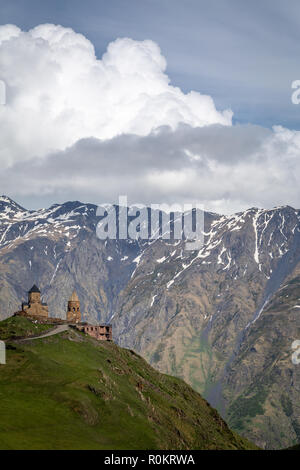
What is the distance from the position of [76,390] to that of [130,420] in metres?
16.7

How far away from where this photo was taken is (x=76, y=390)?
535ft
